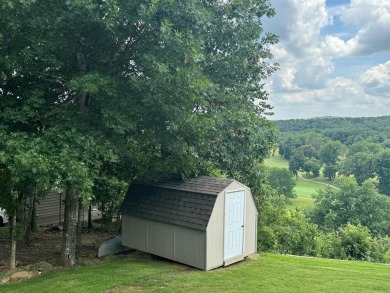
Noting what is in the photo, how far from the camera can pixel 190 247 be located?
9.91 meters

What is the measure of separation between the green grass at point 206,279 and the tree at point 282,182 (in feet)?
189

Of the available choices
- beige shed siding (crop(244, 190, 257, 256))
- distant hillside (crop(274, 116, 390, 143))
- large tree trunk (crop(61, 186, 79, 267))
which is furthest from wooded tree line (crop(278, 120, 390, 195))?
large tree trunk (crop(61, 186, 79, 267))

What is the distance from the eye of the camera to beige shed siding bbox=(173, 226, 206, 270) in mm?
9641

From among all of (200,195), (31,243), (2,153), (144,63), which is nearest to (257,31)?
(144,63)

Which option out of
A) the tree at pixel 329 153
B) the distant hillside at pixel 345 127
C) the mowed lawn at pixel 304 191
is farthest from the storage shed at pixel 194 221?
the distant hillside at pixel 345 127

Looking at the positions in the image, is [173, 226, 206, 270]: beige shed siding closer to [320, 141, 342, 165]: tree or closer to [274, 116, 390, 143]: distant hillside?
[320, 141, 342, 165]: tree

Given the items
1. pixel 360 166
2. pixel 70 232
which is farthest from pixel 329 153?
pixel 70 232

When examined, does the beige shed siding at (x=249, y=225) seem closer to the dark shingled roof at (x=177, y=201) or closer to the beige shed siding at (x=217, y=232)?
the beige shed siding at (x=217, y=232)

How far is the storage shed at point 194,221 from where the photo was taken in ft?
32.0

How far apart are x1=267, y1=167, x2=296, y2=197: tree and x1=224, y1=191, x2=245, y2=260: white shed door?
188 feet

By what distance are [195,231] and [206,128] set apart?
2.79 m

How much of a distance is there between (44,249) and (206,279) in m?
6.93

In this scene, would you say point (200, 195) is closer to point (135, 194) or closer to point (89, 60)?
point (135, 194)

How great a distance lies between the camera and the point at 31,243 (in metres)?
13.7
